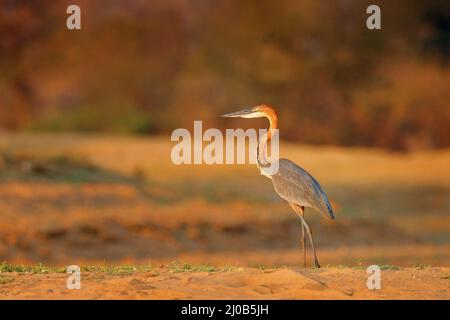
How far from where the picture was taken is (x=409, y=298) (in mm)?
7570

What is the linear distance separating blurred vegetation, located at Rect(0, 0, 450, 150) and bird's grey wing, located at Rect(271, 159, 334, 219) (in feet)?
73.0

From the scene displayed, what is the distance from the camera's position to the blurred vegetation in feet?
105

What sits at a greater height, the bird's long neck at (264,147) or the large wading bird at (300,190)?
the bird's long neck at (264,147)

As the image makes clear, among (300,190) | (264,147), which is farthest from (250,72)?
(300,190)

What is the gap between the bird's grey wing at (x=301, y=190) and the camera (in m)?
9.39

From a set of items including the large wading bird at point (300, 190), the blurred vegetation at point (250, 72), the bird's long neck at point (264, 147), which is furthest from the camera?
the blurred vegetation at point (250, 72)

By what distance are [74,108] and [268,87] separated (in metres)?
6.46

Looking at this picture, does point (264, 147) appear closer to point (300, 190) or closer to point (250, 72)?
point (300, 190)

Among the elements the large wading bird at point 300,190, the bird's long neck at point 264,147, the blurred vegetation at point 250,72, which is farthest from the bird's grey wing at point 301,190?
the blurred vegetation at point 250,72

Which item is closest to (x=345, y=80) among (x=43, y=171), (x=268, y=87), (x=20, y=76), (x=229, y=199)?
(x=268, y=87)

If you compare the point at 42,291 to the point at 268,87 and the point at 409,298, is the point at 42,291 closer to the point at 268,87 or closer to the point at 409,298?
the point at 409,298

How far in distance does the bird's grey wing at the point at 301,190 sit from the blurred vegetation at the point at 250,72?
22.2 metres

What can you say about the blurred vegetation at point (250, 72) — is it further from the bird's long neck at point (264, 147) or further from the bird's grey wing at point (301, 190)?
the bird's grey wing at point (301, 190)

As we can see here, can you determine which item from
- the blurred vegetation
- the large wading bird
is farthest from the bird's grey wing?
the blurred vegetation
